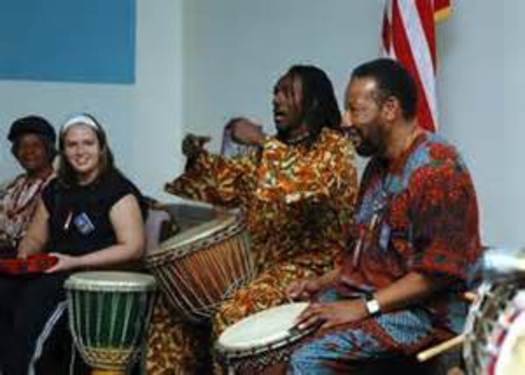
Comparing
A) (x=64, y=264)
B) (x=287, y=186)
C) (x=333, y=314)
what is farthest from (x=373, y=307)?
(x=64, y=264)

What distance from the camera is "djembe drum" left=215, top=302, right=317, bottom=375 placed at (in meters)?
2.59

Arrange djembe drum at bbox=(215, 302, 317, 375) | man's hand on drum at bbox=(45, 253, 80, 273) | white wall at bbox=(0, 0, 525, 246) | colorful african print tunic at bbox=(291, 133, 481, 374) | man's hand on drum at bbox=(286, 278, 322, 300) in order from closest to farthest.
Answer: colorful african print tunic at bbox=(291, 133, 481, 374)
djembe drum at bbox=(215, 302, 317, 375)
man's hand on drum at bbox=(286, 278, 322, 300)
white wall at bbox=(0, 0, 525, 246)
man's hand on drum at bbox=(45, 253, 80, 273)

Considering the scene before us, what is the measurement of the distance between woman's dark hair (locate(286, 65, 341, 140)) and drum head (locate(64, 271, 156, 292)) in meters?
0.79

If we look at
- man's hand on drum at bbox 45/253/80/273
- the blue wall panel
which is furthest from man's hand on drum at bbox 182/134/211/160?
the blue wall panel

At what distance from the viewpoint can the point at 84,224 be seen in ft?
12.5

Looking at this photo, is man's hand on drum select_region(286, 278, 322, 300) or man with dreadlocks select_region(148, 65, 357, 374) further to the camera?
man with dreadlocks select_region(148, 65, 357, 374)

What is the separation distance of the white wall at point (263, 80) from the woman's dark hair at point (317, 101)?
39 cm

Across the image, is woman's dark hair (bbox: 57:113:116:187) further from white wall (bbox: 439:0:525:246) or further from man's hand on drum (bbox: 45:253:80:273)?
white wall (bbox: 439:0:525:246)

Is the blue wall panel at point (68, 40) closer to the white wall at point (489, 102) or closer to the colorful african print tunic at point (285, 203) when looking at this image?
the colorful african print tunic at point (285, 203)

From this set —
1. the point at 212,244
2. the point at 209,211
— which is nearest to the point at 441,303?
the point at 212,244

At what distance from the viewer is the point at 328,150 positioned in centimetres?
317

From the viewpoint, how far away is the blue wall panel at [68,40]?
5078mm

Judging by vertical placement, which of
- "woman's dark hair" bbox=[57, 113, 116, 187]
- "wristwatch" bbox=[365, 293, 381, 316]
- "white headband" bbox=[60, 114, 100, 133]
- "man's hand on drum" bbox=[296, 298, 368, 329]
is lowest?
"man's hand on drum" bbox=[296, 298, 368, 329]

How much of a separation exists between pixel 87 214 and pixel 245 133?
733 mm
